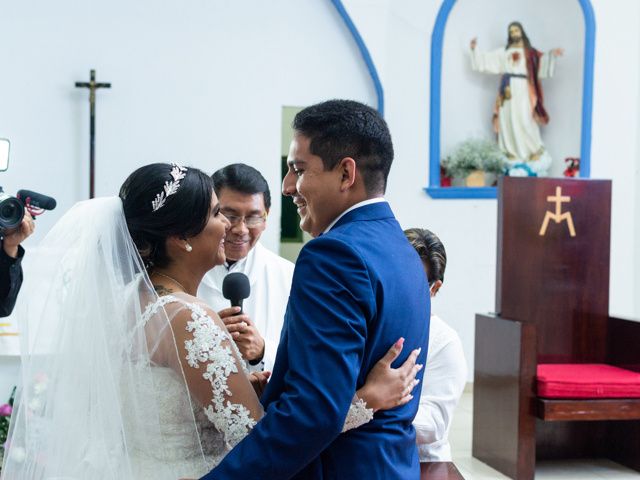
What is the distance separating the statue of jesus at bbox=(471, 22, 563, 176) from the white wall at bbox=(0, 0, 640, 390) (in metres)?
0.49

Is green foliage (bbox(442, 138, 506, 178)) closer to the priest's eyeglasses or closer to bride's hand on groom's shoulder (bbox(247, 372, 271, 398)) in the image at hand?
the priest's eyeglasses

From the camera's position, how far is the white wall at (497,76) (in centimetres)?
802


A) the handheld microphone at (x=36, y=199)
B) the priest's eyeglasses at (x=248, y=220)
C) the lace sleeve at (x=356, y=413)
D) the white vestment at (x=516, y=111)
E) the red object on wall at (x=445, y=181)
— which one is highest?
the white vestment at (x=516, y=111)

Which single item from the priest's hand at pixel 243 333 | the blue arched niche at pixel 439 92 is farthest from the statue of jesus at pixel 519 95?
the priest's hand at pixel 243 333

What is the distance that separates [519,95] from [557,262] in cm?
307

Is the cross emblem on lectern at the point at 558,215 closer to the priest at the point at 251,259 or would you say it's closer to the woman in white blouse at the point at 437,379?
the priest at the point at 251,259

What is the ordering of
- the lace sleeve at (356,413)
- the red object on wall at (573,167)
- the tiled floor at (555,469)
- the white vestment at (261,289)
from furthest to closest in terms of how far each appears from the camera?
the red object on wall at (573,167)
the tiled floor at (555,469)
the white vestment at (261,289)
the lace sleeve at (356,413)

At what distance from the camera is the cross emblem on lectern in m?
5.29

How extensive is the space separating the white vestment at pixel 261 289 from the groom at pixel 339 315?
145 cm

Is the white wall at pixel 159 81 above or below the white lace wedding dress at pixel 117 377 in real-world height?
above

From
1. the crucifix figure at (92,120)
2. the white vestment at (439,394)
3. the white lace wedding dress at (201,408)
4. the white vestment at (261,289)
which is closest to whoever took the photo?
the white lace wedding dress at (201,408)

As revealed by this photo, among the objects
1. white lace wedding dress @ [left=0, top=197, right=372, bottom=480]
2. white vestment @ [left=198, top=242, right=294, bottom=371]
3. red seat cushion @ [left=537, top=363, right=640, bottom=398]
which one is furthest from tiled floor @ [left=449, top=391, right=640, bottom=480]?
white lace wedding dress @ [left=0, top=197, right=372, bottom=480]

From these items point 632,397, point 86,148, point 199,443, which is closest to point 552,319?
point 632,397

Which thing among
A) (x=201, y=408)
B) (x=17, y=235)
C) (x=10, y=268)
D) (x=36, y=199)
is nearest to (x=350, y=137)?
(x=201, y=408)
